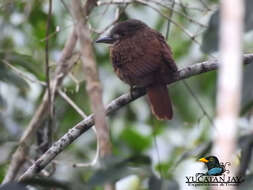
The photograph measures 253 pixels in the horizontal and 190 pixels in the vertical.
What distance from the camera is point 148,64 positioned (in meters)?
3.39

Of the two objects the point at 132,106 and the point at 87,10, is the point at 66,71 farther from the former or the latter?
the point at 132,106

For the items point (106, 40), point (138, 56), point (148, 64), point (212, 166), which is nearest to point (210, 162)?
point (212, 166)

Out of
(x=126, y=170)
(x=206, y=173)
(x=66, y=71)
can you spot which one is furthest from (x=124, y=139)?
(x=126, y=170)

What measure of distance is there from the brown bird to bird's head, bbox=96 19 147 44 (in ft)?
0.18

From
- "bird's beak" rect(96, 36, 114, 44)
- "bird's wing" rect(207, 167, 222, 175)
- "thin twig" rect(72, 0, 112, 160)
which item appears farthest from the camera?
"bird's beak" rect(96, 36, 114, 44)

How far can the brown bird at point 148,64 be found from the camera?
3.34m

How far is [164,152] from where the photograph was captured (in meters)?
4.21

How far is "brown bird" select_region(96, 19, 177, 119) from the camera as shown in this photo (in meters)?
3.34

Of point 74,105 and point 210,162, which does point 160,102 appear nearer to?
point 74,105

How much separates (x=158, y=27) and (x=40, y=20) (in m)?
1.06

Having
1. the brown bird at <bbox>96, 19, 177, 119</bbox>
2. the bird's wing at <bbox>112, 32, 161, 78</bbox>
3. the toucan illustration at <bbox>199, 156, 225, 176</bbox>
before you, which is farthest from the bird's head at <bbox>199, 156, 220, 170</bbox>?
the bird's wing at <bbox>112, 32, 161, 78</bbox>

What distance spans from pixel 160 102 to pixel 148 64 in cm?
27

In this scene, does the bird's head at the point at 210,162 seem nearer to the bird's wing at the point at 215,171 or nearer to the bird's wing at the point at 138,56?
the bird's wing at the point at 215,171

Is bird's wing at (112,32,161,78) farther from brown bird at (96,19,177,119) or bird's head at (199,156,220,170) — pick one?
bird's head at (199,156,220,170)
